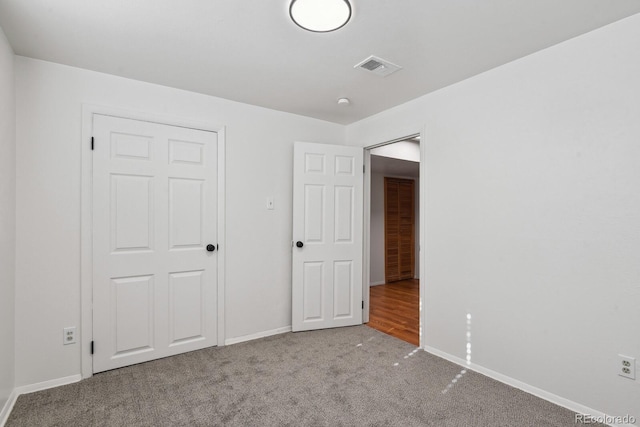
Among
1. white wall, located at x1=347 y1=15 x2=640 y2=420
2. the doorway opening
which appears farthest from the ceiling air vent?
the doorway opening

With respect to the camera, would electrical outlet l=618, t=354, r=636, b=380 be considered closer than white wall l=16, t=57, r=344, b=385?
Yes

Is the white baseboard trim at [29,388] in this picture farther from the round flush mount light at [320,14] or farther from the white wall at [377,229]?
the white wall at [377,229]

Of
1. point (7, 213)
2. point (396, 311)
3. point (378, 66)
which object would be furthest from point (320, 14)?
point (396, 311)

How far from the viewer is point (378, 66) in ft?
7.88

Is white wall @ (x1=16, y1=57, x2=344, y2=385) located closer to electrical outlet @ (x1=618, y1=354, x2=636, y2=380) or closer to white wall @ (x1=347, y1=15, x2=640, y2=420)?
white wall @ (x1=347, y1=15, x2=640, y2=420)

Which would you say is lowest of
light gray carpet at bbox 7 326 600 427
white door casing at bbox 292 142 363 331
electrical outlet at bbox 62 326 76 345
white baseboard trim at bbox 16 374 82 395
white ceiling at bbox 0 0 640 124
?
light gray carpet at bbox 7 326 600 427

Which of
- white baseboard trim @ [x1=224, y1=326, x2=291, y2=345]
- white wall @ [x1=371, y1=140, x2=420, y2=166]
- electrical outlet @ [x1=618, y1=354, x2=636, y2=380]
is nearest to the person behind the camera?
electrical outlet @ [x1=618, y1=354, x2=636, y2=380]

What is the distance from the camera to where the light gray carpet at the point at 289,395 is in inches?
76.5

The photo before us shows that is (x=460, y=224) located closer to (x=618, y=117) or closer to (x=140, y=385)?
(x=618, y=117)

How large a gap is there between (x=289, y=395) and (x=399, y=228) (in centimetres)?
474

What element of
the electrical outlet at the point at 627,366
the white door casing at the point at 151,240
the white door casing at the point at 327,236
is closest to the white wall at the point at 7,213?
the white door casing at the point at 151,240

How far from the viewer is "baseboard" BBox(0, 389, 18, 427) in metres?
1.91

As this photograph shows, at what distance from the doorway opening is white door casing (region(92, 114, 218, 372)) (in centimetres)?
248

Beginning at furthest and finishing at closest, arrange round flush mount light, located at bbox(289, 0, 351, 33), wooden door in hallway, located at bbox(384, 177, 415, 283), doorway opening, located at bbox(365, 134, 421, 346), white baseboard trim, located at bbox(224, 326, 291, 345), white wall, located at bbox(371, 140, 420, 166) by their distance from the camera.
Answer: wooden door in hallway, located at bbox(384, 177, 415, 283)
doorway opening, located at bbox(365, 134, 421, 346)
white wall, located at bbox(371, 140, 420, 166)
white baseboard trim, located at bbox(224, 326, 291, 345)
round flush mount light, located at bbox(289, 0, 351, 33)
